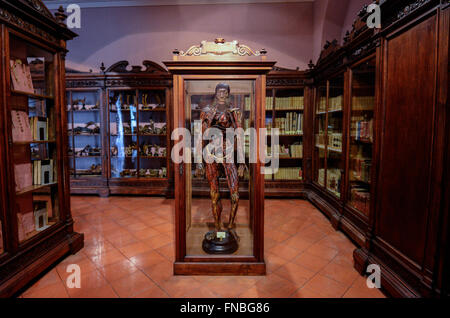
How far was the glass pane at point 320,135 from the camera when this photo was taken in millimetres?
4008

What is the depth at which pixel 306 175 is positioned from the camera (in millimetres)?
4586

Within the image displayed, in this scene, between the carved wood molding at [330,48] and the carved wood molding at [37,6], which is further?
the carved wood molding at [330,48]

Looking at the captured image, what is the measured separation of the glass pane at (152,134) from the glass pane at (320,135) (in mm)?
2940

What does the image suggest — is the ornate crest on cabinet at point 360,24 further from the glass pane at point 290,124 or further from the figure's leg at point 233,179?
the figure's leg at point 233,179

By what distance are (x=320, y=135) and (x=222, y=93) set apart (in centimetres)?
262

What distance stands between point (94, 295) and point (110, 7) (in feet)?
18.5

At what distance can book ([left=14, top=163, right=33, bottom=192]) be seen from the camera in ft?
6.88

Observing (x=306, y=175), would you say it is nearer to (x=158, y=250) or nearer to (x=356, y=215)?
(x=356, y=215)

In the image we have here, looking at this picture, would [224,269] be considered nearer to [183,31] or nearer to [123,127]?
[123,127]

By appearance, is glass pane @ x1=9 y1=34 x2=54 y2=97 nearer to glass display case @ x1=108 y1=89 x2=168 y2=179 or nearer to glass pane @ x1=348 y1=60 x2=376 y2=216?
glass display case @ x1=108 y1=89 x2=168 y2=179

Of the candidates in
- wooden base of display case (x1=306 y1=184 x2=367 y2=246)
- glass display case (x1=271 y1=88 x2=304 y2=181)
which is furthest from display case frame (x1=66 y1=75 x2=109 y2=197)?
wooden base of display case (x1=306 y1=184 x2=367 y2=246)

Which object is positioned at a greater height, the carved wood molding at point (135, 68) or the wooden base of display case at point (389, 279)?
the carved wood molding at point (135, 68)

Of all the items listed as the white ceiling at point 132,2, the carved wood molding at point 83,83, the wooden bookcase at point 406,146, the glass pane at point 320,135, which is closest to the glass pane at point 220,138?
the wooden bookcase at point 406,146

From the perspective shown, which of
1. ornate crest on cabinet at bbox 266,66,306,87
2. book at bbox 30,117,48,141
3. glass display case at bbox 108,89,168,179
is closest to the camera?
book at bbox 30,117,48,141
